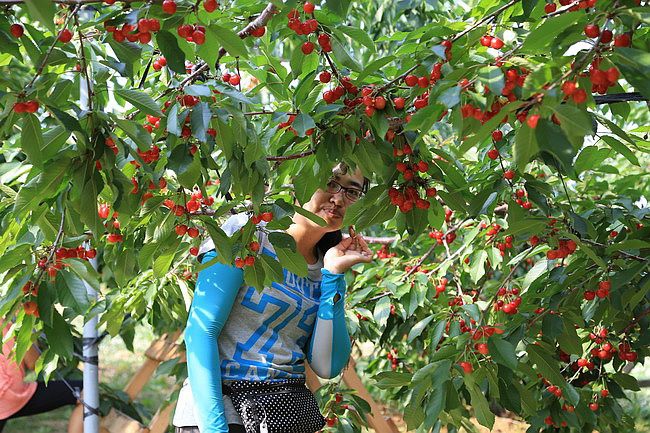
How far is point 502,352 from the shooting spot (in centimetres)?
168

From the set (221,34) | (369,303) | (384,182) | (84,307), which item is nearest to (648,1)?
(384,182)

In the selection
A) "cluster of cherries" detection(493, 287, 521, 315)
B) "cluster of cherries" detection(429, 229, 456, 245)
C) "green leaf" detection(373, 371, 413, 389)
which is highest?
"green leaf" detection(373, 371, 413, 389)

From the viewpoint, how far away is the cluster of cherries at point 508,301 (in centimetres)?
218

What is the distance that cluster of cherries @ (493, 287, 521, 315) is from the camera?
218 cm

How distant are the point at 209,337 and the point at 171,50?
0.70m

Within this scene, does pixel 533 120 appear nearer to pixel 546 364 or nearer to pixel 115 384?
pixel 546 364

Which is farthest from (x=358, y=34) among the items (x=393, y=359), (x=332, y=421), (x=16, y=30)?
(x=393, y=359)

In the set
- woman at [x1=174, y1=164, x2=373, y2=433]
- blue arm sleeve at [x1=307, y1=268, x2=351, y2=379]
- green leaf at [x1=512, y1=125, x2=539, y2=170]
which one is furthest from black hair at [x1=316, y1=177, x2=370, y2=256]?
green leaf at [x1=512, y1=125, x2=539, y2=170]

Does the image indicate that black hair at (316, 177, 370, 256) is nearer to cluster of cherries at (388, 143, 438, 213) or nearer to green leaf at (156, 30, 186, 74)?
cluster of cherries at (388, 143, 438, 213)

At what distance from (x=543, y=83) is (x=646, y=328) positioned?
1344 mm

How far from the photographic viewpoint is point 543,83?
3.49 feet

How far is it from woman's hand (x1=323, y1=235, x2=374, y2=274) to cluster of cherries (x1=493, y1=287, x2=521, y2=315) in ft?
1.32

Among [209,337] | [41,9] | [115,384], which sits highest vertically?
[41,9]

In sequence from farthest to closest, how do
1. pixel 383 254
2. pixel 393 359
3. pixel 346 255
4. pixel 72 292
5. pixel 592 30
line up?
pixel 393 359, pixel 383 254, pixel 346 255, pixel 72 292, pixel 592 30
